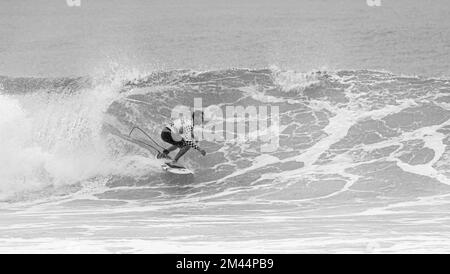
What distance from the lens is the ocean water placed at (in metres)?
11.4

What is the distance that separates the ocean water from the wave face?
40 millimetres

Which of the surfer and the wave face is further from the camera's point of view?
the surfer

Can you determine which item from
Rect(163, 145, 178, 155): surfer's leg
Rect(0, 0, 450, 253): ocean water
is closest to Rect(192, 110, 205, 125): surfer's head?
Rect(0, 0, 450, 253): ocean water

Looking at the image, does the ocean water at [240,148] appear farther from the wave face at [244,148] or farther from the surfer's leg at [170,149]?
the surfer's leg at [170,149]

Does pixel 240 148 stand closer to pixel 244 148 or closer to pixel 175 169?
pixel 244 148

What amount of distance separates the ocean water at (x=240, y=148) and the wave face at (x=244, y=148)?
40 millimetres

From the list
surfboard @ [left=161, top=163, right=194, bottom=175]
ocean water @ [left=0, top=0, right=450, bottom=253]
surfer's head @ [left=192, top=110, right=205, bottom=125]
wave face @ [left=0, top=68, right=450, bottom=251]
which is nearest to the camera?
ocean water @ [left=0, top=0, right=450, bottom=253]

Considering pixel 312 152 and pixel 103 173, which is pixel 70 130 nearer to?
pixel 103 173

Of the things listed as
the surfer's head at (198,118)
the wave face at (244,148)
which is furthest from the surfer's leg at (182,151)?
the surfer's head at (198,118)

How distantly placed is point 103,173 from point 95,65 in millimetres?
9704

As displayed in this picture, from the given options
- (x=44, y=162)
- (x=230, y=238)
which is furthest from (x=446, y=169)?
(x=44, y=162)

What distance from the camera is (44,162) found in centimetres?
1673

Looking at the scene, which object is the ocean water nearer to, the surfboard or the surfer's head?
the surfboard

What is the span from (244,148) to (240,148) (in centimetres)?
9
